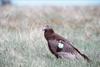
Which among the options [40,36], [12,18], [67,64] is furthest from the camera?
[12,18]

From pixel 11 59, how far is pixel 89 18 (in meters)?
5.70

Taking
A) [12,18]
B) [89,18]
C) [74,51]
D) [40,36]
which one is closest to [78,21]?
[89,18]

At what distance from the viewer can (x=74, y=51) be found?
9.88m

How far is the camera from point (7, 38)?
10.8 m

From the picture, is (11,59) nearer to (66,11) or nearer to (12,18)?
(12,18)

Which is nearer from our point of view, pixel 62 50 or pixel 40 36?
pixel 62 50

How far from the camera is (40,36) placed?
11.2m

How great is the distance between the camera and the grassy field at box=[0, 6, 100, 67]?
9.47 meters

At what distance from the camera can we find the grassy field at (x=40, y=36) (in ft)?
31.1

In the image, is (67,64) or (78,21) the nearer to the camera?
(67,64)

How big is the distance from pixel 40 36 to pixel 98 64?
1871 millimetres

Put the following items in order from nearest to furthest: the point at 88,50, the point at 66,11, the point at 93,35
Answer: the point at 88,50, the point at 93,35, the point at 66,11

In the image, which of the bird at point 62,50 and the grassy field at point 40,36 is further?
the bird at point 62,50

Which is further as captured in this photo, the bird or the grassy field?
the bird
